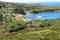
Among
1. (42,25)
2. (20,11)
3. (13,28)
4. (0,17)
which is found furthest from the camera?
(20,11)

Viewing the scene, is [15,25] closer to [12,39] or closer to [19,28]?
[19,28]

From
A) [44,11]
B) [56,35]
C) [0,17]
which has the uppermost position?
[56,35]

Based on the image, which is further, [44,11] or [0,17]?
[44,11]

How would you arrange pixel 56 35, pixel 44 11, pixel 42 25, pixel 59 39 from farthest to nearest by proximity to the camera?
1. pixel 44 11
2. pixel 42 25
3. pixel 56 35
4. pixel 59 39

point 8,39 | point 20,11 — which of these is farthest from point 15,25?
point 20,11

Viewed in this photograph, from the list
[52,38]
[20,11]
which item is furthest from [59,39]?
[20,11]

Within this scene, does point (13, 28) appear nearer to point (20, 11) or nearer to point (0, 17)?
point (0, 17)

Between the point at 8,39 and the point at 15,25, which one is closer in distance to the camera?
the point at 8,39

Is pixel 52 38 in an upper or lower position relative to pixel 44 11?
upper

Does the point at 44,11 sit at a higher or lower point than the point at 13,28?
lower
